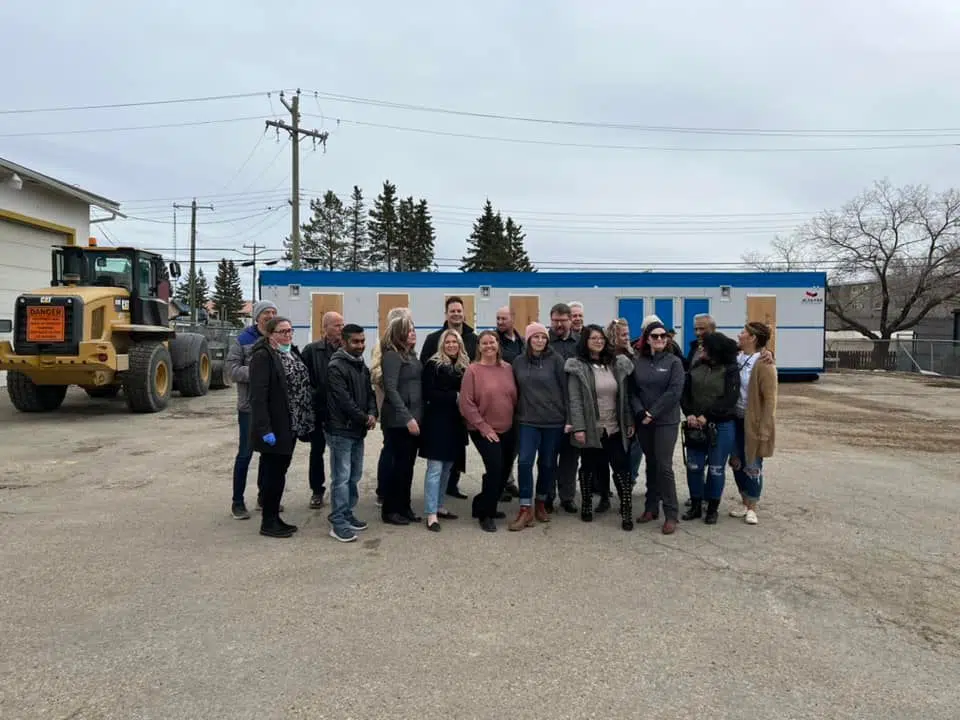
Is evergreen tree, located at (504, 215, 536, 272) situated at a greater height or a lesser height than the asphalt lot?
greater

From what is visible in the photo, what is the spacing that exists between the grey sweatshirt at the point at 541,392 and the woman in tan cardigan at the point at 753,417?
148 centimetres

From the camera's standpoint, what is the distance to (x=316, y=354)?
18.0 feet

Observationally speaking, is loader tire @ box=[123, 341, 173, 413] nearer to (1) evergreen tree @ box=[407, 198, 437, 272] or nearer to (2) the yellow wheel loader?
(2) the yellow wheel loader

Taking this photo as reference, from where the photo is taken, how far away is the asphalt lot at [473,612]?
9.37ft

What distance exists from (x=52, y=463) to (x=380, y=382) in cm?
503

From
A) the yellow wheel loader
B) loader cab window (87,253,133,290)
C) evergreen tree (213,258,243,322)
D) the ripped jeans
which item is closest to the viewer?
the ripped jeans

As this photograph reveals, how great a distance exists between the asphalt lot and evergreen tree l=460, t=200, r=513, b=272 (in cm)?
5074

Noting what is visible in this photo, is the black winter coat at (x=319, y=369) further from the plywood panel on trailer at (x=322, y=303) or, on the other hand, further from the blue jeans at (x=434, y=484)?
the plywood panel on trailer at (x=322, y=303)

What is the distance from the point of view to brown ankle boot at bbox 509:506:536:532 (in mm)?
5188

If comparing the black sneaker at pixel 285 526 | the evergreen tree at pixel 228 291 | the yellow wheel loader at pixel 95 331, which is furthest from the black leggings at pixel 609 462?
the evergreen tree at pixel 228 291

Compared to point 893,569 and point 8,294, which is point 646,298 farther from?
point 8,294

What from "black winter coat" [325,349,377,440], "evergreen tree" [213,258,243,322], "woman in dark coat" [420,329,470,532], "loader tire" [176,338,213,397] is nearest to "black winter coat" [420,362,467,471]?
"woman in dark coat" [420,329,470,532]

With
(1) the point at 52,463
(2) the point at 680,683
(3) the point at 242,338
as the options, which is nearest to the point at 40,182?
(1) the point at 52,463

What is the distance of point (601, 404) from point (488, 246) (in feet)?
173
